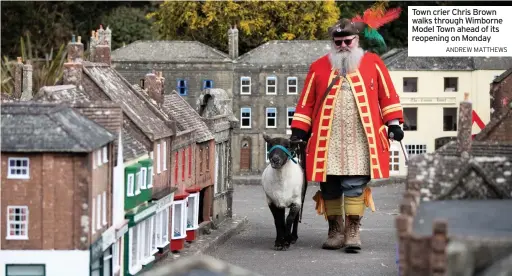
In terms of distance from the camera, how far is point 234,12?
254 feet

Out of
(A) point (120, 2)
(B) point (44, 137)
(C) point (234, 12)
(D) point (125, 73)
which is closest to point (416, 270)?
(B) point (44, 137)

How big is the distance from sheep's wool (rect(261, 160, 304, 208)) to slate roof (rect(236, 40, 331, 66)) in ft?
125

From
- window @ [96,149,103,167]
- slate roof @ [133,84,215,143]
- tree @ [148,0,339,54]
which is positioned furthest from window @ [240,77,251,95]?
window @ [96,149,103,167]

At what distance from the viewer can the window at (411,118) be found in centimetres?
7169

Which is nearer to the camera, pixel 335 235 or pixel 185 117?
pixel 335 235

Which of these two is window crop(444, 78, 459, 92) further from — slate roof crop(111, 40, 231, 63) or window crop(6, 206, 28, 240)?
window crop(6, 206, 28, 240)

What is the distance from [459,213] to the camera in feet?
57.5

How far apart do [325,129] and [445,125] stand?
136 feet

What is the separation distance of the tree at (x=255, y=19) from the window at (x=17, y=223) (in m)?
54.5

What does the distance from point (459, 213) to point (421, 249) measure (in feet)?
6.98

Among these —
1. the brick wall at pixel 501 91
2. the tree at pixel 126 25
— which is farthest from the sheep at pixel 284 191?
the tree at pixel 126 25

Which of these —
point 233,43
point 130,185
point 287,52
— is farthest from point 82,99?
point 233,43

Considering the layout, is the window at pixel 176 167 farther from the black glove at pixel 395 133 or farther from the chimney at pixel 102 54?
the black glove at pixel 395 133

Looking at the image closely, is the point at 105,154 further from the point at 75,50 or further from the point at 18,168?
the point at 75,50
